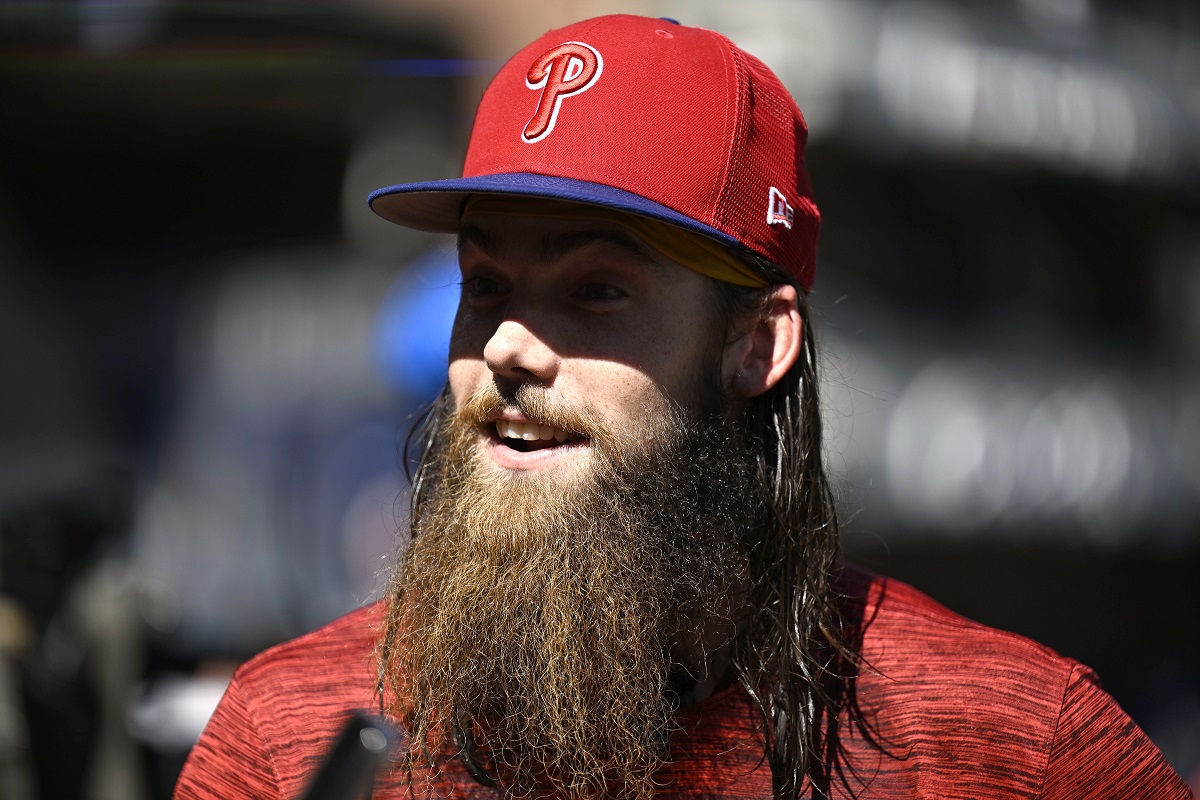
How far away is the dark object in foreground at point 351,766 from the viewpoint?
167 centimetres

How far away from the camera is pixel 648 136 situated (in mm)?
2123

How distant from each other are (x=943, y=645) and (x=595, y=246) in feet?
→ 3.21

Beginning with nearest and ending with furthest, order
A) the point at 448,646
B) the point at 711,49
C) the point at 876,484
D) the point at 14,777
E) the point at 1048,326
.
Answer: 1. the point at 448,646
2. the point at 711,49
3. the point at 14,777
4. the point at 876,484
5. the point at 1048,326

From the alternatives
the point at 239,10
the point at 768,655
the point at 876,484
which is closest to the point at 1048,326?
the point at 876,484

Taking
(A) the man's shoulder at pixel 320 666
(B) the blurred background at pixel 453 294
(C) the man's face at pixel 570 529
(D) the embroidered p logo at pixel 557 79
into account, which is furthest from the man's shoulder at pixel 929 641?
(B) the blurred background at pixel 453 294

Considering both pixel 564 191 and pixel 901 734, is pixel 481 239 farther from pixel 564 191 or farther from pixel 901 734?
pixel 901 734

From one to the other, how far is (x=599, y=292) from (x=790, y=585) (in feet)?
2.18

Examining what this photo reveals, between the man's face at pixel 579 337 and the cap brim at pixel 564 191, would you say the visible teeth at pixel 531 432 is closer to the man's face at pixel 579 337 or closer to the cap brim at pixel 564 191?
the man's face at pixel 579 337

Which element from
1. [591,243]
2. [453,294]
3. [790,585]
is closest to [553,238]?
[591,243]

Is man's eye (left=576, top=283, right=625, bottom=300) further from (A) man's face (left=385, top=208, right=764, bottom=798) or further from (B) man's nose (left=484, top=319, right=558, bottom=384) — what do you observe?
(B) man's nose (left=484, top=319, right=558, bottom=384)

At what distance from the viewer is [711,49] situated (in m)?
2.26

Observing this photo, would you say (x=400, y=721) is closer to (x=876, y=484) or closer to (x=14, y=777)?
(x=14, y=777)

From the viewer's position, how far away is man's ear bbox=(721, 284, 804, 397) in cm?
228

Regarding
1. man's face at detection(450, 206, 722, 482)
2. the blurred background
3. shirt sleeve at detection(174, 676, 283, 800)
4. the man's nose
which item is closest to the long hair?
man's face at detection(450, 206, 722, 482)
